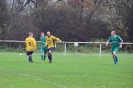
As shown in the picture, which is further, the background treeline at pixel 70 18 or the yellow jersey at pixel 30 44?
the background treeline at pixel 70 18

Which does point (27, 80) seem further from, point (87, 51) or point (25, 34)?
point (25, 34)

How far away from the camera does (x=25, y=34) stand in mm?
44031

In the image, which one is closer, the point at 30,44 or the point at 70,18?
the point at 30,44

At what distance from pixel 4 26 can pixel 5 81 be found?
3247cm

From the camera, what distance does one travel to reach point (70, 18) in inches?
1928

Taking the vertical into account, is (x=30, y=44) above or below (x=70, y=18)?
below

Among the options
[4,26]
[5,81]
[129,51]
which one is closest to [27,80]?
[5,81]

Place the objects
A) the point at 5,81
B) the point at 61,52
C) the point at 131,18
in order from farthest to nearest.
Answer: the point at 131,18
the point at 61,52
the point at 5,81

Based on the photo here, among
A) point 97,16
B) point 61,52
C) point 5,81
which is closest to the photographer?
point 5,81

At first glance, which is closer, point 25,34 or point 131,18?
point 25,34

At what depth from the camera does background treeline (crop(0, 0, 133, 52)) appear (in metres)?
46.3

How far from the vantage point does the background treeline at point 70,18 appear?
4631cm

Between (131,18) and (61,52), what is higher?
(131,18)

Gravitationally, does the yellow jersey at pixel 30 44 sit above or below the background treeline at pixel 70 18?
below
